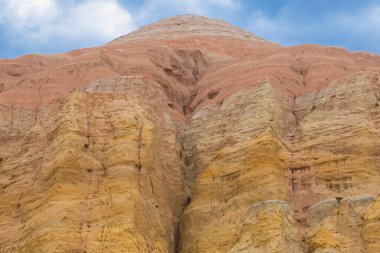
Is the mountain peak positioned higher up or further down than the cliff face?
higher up

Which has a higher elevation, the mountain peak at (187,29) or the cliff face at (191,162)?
the mountain peak at (187,29)

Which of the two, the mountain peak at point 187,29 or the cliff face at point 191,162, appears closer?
the cliff face at point 191,162

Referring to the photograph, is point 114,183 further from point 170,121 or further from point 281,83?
point 281,83

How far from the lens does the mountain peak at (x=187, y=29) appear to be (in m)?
63.5

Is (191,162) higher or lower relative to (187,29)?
lower

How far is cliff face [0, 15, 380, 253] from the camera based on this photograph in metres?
27.7

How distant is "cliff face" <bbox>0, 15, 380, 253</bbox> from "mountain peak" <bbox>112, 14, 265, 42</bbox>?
72.0ft

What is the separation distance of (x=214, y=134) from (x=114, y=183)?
785cm

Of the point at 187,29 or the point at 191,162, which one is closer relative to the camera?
the point at 191,162

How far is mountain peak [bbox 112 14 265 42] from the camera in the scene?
2498 inches

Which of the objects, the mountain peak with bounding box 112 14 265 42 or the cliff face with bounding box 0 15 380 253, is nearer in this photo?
the cliff face with bounding box 0 15 380 253

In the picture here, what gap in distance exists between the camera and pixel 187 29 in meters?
67.4

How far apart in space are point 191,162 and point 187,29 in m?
33.8

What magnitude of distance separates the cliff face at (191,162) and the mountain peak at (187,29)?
21.9 metres
